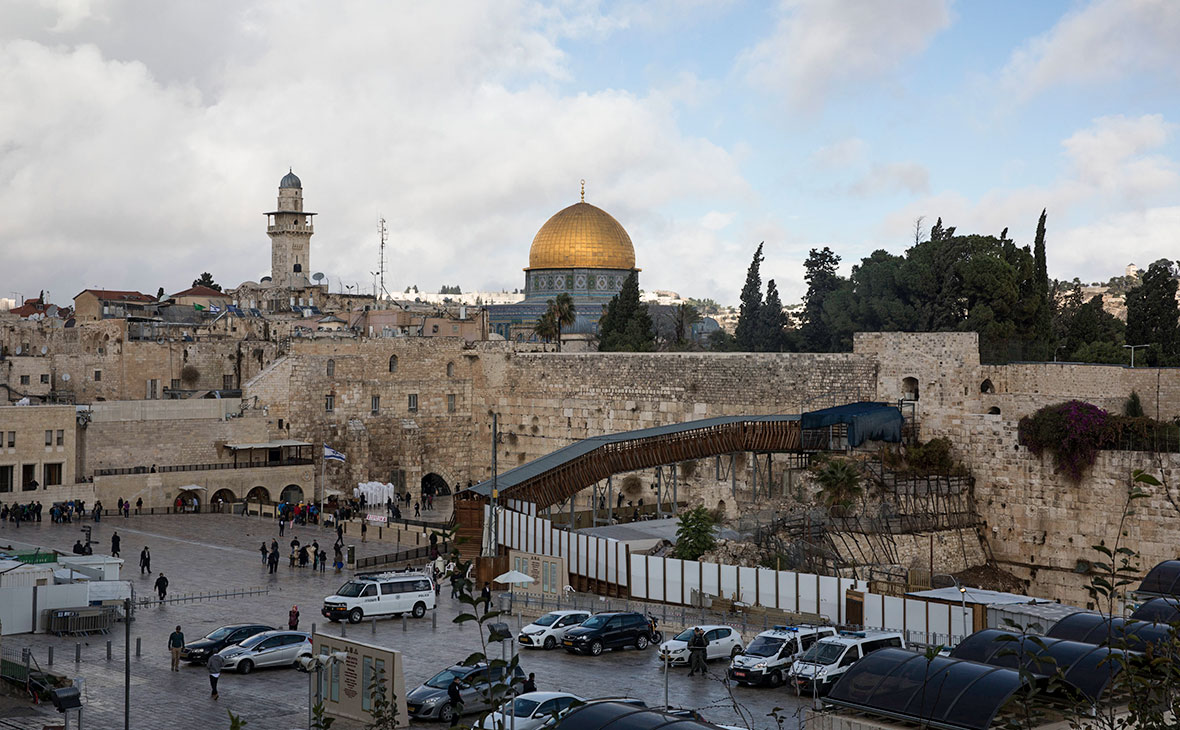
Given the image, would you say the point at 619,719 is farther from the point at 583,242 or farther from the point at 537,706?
the point at 583,242

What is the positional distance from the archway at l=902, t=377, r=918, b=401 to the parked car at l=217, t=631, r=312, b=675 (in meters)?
21.0

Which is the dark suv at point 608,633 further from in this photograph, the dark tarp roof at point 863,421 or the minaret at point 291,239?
the minaret at point 291,239

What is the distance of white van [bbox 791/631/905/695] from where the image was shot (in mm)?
17297

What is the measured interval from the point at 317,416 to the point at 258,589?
18471 millimetres

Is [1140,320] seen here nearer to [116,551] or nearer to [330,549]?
[330,549]

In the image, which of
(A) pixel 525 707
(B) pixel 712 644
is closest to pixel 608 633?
(B) pixel 712 644

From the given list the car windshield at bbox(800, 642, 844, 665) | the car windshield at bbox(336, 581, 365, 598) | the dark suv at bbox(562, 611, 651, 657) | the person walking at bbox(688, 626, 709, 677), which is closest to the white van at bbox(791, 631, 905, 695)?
the car windshield at bbox(800, 642, 844, 665)

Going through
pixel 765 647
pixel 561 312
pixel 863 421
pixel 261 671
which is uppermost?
pixel 561 312

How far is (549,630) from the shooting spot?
20.6 metres

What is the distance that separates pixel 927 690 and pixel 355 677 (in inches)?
284

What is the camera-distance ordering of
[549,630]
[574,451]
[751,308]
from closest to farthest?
[549,630], [574,451], [751,308]

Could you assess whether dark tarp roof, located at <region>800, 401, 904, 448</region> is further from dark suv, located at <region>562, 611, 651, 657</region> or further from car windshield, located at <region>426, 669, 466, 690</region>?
car windshield, located at <region>426, 669, 466, 690</region>

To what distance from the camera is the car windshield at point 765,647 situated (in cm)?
1834

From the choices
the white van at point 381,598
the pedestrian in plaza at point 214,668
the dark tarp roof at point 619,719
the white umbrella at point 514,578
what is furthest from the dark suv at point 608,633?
the dark tarp roof at point 619,719
